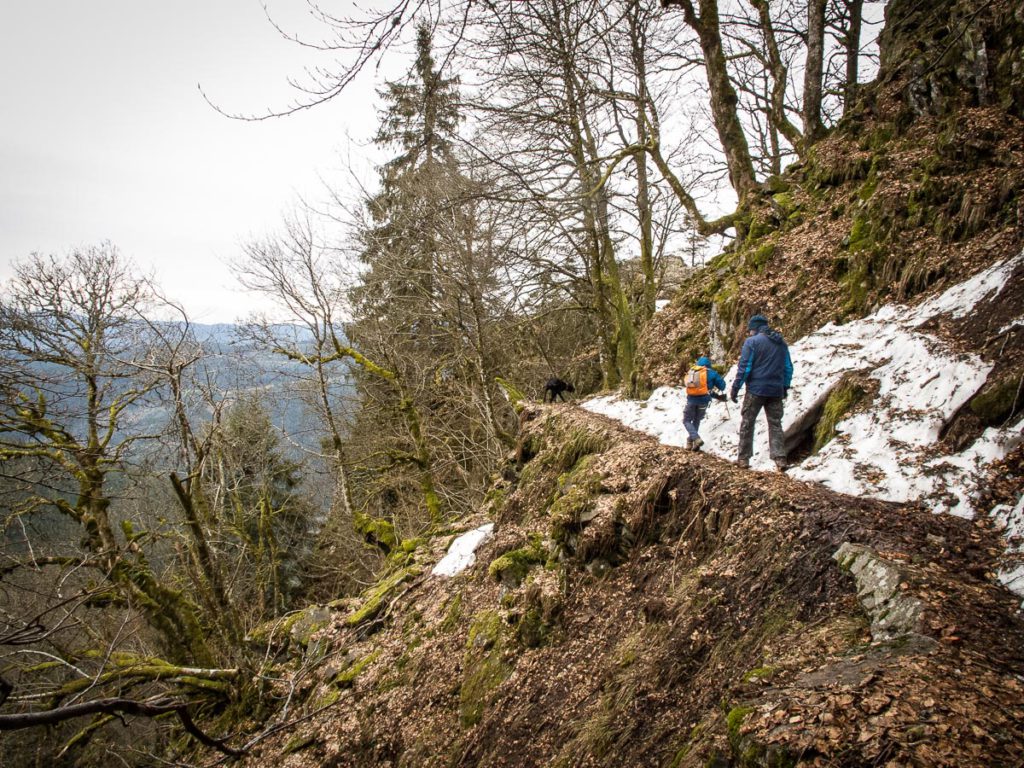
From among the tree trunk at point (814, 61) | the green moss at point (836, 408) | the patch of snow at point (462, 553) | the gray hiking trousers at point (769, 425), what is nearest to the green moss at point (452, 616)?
the patch of snow at point (462, 553)

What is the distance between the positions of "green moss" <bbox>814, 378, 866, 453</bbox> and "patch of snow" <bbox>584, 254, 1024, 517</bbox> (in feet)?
Result: 0.33

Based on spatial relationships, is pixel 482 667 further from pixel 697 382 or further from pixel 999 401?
pixel 999 401

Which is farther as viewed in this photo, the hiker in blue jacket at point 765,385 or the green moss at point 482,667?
the hiker in blue jacket at point 765,385

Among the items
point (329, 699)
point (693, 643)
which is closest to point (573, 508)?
point (693, 643)

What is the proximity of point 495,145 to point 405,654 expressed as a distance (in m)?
10.2

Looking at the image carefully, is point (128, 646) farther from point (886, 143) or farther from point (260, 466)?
point (886, 143)

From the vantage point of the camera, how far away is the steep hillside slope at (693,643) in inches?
83.1

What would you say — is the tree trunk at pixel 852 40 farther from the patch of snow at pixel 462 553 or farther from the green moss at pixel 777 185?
the patch of snow at pixel 462 553

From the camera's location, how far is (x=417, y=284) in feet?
41.7

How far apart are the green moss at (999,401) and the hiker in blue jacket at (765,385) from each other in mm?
Answer: 1754

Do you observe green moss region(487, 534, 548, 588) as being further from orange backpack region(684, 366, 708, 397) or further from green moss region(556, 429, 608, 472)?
orange backpack region(684, 366, 708, 397)

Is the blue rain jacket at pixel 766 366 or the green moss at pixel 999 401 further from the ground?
the blue rain jacket at pixel 766 366

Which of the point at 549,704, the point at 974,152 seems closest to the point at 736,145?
the point at 974,152

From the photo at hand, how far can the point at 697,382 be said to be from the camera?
6727 mm
